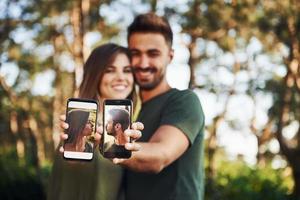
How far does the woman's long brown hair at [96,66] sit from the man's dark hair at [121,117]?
0.79 m

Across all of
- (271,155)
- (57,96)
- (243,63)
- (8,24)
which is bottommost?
(271,155)

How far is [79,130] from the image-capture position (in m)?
2.47

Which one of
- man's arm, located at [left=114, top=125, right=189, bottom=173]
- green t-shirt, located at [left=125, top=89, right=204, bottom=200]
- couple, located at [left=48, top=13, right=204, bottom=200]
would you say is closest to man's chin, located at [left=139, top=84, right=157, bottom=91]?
couple, located at [left=48, top=13, right=204, bottom=200]

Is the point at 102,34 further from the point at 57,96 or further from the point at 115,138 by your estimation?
the point at 115,138

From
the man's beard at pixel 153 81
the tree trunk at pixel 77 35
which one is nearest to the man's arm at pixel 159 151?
the man's beard at pixel 153 81

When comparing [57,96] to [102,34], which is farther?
[57,96]

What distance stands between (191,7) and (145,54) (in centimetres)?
1297

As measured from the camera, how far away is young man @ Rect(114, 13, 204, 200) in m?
2.82

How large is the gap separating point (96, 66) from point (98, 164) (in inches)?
19.3

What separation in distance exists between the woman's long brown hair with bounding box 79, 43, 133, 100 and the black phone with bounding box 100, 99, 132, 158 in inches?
30.7

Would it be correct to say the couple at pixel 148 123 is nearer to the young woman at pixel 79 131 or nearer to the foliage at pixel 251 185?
the young woman at pixel 79 131

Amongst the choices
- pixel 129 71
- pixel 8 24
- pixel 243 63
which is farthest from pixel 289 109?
pixel 129 71

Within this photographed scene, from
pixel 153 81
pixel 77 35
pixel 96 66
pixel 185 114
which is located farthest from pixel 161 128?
pixel 77 35

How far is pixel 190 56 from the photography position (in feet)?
56.2
